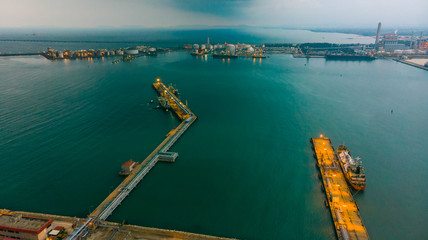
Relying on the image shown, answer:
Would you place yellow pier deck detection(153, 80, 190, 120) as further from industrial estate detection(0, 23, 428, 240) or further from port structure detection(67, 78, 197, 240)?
industrial estate detection(0, 23, 428, 240)

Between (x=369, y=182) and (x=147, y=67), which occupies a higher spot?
(x=147, y=67)

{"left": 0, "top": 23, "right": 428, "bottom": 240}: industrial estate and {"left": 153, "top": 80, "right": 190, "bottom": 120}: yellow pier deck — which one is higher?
{"left": 153, "top": 80, "right": 190, "bottom": 120}: yellow pier deck

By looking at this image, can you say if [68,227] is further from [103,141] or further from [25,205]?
[103,141]

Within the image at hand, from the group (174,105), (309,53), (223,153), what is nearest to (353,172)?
(223,153)

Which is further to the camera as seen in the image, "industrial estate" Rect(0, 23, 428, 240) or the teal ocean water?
the teal ocean water

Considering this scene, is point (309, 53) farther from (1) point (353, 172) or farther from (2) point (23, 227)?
(2) point (23, 227)

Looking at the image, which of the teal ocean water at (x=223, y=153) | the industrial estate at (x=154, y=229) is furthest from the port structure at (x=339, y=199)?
the teal ocean water at (x=223, y=153)

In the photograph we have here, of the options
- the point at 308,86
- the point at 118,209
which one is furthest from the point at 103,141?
the point at 308,86

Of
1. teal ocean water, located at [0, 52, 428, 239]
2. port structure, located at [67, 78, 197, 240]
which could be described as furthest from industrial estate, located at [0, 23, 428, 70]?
port structure, located at [67, 78, 197, 240]
